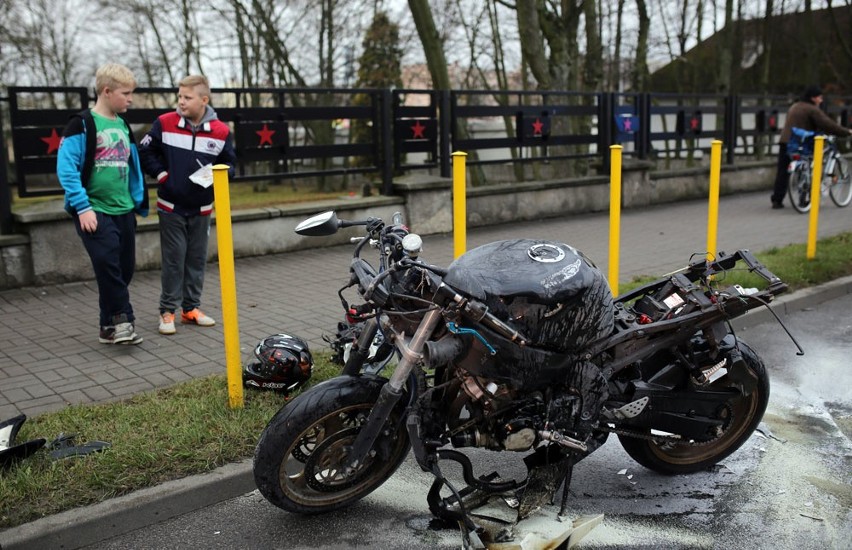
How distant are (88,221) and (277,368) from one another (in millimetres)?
1819

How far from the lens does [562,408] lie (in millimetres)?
3328

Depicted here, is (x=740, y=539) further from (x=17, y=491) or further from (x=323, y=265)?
(x=323, y=265)

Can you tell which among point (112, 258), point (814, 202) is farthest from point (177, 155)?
point (814, 202)

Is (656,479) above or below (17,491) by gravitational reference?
below

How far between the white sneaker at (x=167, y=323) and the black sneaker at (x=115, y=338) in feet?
0.83

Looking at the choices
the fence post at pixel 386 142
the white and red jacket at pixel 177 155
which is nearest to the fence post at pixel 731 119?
the fence post at pixel 386 142

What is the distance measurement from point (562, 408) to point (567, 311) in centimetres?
43

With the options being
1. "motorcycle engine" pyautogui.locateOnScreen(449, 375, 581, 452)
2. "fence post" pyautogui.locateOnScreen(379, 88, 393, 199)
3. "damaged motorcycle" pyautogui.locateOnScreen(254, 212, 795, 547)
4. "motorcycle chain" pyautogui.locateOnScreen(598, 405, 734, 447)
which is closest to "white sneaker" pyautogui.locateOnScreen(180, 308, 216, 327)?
"damaged motorcycle" pyautogui.locateOnScreen(254, 212, 795, 547)

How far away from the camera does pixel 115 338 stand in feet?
18.8

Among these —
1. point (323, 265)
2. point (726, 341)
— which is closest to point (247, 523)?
point (726, 341)

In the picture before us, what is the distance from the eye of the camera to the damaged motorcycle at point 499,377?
3092 mm

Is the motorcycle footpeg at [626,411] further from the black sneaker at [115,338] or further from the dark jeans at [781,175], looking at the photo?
the dark jeans at [781,175]

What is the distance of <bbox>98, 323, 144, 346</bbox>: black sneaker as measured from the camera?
5.74 m

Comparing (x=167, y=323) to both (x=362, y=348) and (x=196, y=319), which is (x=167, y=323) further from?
(x=362, y=348)
